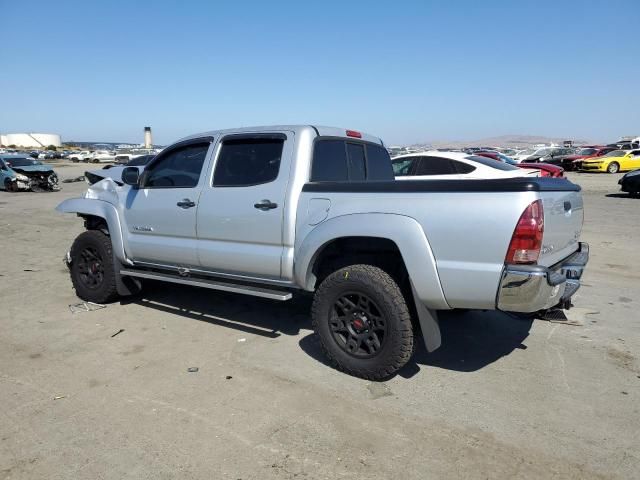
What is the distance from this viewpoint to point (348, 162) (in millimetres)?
4793

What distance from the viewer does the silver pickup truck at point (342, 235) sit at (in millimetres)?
→ 3207

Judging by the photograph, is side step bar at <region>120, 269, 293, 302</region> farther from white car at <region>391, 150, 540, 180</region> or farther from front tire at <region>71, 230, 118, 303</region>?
white car at <region>391, 150, 540, 180</region>

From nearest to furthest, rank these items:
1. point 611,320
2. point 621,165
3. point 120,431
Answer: point 120,431
point 611,320
point 621,165

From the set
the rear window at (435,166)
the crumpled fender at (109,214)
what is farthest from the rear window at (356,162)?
the rear window at (435,166)

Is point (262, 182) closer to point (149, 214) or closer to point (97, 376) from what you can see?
point (149, 214)

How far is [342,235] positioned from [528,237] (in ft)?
4.24

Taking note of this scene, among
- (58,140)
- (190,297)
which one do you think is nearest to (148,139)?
(58,140)

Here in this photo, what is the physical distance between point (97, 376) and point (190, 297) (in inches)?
86.8

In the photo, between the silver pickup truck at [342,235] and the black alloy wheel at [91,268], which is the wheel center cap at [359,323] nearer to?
the silver pickup truck at [342,235]

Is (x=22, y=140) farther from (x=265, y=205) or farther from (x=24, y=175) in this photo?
(x=265, y=205)

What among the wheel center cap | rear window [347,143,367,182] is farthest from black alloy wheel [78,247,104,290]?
the wheel center cap

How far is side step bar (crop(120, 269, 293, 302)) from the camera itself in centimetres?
416

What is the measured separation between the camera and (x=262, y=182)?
4312 millimetres

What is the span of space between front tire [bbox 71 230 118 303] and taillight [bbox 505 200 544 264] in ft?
13.8
